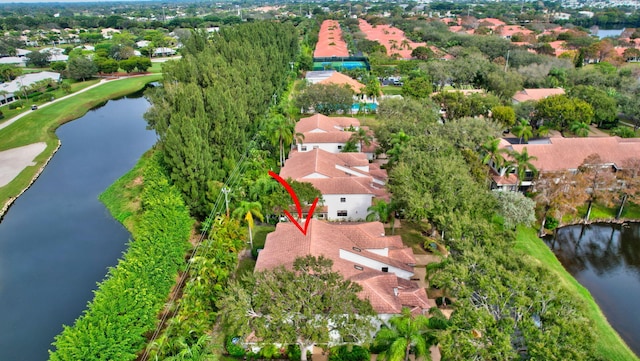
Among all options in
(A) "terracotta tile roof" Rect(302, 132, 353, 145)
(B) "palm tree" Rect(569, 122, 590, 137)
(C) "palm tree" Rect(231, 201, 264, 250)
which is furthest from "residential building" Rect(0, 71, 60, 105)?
(B) "palm tree" Rect(569, 122, 590, 137)

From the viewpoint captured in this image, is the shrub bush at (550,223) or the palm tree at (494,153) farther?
the palm tree at (494,153)

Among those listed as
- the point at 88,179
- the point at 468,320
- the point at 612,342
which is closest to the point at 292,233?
the point at 468,320

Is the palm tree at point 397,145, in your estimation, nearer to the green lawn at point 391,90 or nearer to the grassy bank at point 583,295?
the grassy bank at point 583,295

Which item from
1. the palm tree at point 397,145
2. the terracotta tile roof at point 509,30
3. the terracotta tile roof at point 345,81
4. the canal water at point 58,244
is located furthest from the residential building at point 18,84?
the terracotta tile roof at point 509,30

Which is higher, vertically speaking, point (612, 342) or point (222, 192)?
point (222, 192)

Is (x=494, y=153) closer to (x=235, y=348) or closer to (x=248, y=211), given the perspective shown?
(x=248, y=211)

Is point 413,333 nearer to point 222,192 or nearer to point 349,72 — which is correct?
point 222,192
